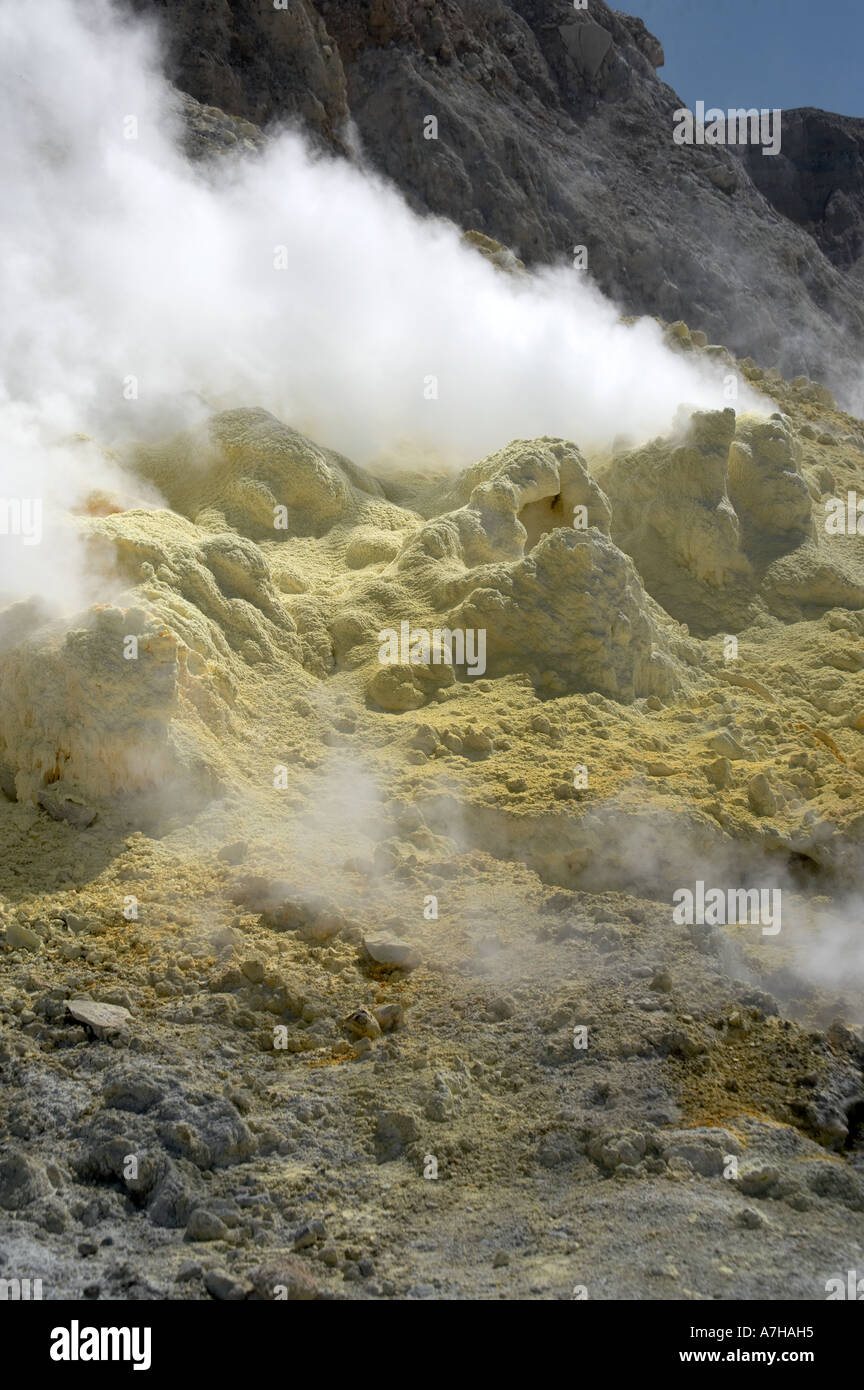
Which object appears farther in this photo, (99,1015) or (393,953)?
(393,953)

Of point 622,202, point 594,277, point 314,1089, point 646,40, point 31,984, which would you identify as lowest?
point 314,1089

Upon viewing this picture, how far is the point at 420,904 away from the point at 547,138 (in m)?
17.2

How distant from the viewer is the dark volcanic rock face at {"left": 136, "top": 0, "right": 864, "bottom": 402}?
15234 millimetres

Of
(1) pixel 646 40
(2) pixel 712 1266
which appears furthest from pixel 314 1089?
(1) pixel 646 40

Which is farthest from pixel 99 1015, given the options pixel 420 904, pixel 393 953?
pixel 420 904

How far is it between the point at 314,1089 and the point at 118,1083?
1.73 feet

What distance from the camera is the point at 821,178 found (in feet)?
85.0

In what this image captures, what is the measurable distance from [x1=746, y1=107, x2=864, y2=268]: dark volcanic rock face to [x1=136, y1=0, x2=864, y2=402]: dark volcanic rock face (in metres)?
3.92

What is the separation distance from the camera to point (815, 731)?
5.92 metres

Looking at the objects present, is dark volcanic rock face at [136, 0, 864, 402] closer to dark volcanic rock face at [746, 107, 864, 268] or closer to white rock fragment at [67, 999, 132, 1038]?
dark volcanic rock face at [746, 107, 864, 268]

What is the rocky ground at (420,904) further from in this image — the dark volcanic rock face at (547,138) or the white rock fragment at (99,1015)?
the dark volcanic rock face at (547,138)

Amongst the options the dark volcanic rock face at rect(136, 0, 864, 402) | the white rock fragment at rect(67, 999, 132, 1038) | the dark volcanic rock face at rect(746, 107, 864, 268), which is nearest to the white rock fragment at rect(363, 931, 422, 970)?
the white rock fragment at rect(67, 999, 132, 1038)

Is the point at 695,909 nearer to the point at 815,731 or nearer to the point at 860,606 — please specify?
the point at 815,731

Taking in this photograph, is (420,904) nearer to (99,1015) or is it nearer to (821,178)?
(99,1015)
